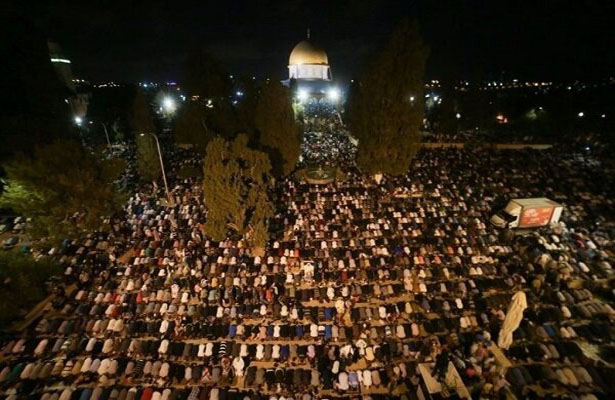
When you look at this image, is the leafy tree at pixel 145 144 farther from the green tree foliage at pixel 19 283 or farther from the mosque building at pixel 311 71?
the mosque building at pixel 311 71

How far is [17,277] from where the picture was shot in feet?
45.4

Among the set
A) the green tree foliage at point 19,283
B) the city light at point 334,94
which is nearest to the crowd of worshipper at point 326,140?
the city light at point 334,94

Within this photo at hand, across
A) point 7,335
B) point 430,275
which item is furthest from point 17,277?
point 430,275

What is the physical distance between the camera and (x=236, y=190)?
17266mm

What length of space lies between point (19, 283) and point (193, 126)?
23.2 m

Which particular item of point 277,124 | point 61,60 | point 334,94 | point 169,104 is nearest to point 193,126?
point 277,124

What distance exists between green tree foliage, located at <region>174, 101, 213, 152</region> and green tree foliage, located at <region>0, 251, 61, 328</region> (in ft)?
67.9

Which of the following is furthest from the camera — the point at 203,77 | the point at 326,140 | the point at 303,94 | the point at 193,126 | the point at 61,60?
the point at 303,94

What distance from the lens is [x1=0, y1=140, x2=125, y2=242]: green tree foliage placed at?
1666cm

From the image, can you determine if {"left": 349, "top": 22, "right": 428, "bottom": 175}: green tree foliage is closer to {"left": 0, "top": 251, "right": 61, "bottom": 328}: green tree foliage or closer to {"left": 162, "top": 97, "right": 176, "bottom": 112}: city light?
{"left": 0, "top": 251, "right": 61, "bottom": 328}: green tree foliage

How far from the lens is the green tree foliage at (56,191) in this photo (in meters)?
16.7

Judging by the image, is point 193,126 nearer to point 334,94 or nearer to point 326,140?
point 326,140

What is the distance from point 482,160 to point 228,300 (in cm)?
3213

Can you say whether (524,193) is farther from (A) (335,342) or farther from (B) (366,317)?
(A) (335,342)
